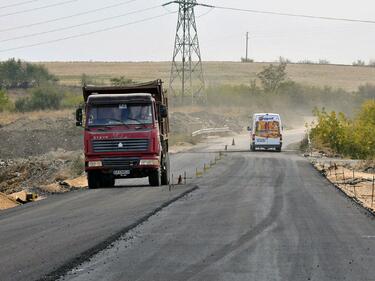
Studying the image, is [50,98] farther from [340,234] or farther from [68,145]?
[340,234]

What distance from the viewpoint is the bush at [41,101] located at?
90688mm

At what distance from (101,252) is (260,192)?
472 inches

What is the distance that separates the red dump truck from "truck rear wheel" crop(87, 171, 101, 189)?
36 cm

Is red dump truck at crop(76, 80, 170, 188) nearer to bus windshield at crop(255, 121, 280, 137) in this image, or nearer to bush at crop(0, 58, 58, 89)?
bus windshield at crop(255, 121, 280, 137)

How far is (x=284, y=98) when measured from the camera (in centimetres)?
12244

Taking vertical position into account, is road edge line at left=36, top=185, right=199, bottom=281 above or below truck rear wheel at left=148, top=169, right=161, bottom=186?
above

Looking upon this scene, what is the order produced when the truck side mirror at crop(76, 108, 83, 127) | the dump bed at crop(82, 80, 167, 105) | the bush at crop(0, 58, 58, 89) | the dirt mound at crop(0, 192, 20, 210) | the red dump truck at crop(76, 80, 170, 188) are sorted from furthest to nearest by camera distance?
1. the bush at crop(0, 58, 58, 89)
2. the dump bed at crop(82, 80, 167, 105)
3. the red dump truck at crop(76, 80, 170, 188)
4. the truck side mirror at crop(76, 108, 83, 127)
5. the dirt mound at crop(0, 192, 20, 210)

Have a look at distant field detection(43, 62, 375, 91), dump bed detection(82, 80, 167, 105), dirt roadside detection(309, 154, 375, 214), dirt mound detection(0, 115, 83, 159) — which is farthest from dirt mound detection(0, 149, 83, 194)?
distant field detection(43, 62, 375, 91)

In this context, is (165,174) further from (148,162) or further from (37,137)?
(37,137)

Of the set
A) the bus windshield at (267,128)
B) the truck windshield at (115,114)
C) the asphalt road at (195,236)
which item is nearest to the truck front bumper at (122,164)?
the asphalt road at (195,236)

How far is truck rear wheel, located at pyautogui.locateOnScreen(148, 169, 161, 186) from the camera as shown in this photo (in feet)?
82.5

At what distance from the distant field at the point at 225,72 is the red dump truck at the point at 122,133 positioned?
361 feet

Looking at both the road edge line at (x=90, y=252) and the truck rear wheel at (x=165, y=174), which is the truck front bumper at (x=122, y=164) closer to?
the truck rear wheel at (x=165, y=174)

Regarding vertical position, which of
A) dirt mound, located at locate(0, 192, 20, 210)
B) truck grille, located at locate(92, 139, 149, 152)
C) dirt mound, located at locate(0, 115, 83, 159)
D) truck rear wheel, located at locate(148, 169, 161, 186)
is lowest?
dirt mound, located at locate(0, 115, 83, 159)
